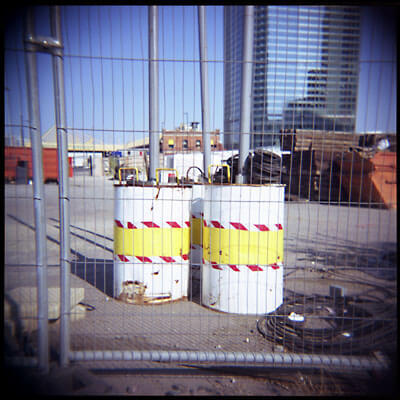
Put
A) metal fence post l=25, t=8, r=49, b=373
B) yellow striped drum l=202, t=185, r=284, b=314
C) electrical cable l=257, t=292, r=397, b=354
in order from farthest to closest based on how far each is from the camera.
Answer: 1. yellow striped drum l=202, t=185, r=284, b=314
2. electrical cable l=257, t=292, r=397, b=354
3. metal fence post l=25, t=8, r=49, b=373

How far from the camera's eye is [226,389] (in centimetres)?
262

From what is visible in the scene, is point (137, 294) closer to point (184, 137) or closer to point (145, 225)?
point (145, 225)

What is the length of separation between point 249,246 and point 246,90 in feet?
6.78

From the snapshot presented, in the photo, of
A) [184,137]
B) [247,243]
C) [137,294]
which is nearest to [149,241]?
[137,294]

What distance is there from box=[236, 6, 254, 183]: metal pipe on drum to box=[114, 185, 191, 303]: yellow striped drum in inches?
37.0

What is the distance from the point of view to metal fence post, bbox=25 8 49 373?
7.64ft

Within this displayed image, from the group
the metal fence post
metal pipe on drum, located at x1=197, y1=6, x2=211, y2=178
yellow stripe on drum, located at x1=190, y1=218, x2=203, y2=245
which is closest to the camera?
the metal fence post

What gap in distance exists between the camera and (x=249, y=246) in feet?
11.6

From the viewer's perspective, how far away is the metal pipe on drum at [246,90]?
156 inches

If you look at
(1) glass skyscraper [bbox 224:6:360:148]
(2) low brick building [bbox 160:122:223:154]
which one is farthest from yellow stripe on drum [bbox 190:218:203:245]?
(1) glass skyscraper [bbox 224:6:360:148]

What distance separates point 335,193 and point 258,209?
1316cm

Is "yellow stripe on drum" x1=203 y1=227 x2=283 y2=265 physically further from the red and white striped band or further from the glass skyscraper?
the glass skyscraper

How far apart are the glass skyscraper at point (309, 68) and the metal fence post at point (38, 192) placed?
1.53m

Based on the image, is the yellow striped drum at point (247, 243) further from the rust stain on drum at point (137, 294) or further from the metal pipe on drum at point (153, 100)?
the metal pipe on drum at point (153, 100)
